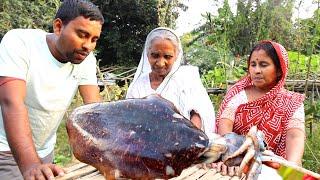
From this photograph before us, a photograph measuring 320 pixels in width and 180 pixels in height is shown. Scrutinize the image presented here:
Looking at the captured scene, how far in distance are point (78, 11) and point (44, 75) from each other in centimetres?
30

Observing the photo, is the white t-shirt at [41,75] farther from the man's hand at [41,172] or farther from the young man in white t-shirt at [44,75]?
the man's hand at [41,172]

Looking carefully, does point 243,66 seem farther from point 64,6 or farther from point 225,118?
point 64,6

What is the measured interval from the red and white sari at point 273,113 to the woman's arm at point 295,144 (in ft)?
0.18

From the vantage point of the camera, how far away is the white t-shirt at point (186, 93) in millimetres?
2355

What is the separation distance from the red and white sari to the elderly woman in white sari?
0.17 m

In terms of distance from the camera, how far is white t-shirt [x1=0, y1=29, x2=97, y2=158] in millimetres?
1571

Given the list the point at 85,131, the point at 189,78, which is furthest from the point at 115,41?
the point at 85,131

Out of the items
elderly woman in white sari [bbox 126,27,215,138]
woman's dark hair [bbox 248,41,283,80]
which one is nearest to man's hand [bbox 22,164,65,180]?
elderly woman in white sari [bbox 126,27,215,138]

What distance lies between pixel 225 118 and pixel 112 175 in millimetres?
1726

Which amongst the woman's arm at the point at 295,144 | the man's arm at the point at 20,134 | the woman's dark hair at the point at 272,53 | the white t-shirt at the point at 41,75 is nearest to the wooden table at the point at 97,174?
the man's arm at the point at 20,134

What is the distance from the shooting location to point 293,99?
7.70ft

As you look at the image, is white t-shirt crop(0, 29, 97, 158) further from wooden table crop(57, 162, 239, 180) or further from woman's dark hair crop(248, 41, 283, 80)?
woman's dark hair crop(248, 41, 283, 80)

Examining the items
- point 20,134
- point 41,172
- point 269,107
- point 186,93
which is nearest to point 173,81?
point 186,93

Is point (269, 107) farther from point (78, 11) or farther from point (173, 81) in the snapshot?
point (78, 11)
